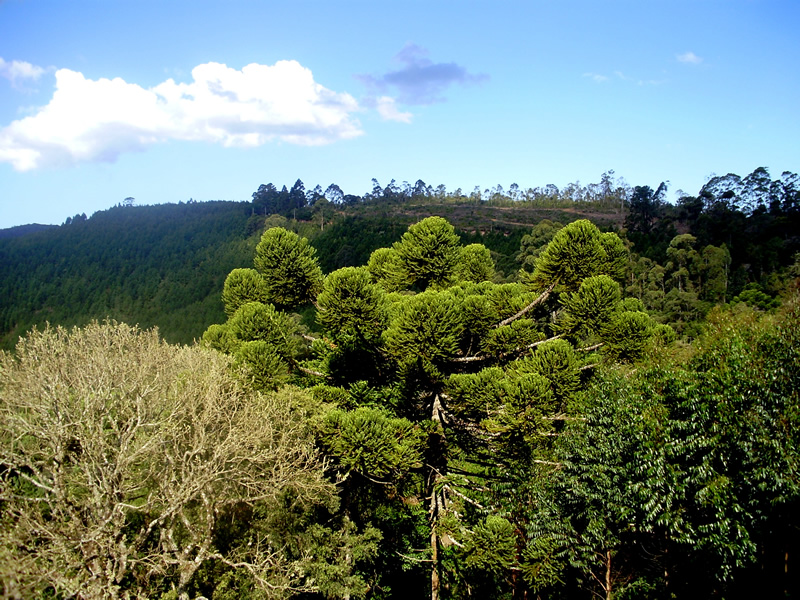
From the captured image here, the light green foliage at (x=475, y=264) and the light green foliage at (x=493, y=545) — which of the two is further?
the light green foliage at (x=475, y=264)

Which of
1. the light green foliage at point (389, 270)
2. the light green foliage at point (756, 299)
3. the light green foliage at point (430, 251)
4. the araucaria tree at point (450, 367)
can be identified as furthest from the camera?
the light green foliage at point (756, 299)

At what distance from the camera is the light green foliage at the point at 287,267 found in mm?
14562

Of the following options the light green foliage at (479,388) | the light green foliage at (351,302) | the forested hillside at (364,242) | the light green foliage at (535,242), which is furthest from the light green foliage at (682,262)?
the light green foliage at (351,302)

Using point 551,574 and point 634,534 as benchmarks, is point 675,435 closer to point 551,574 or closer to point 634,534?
point 634,534

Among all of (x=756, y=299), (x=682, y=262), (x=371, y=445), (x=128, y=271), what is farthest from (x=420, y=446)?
(x=128, y=271)

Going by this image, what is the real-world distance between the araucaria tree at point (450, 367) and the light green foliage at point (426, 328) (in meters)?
0.03

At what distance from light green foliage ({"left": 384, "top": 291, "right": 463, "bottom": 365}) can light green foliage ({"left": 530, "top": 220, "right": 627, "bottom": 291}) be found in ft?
13.6

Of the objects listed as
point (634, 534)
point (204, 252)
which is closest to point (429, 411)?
point (634, 534)

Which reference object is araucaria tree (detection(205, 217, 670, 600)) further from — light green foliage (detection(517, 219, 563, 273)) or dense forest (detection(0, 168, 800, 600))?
light green foliage (detection(517, 219, 563, 273))

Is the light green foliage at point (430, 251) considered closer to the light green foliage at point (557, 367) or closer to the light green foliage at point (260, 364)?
the light green foliage at point (557, 367)

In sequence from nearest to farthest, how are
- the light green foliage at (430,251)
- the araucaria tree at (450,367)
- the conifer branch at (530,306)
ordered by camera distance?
the araucaria tree at (450,367) → the conifer branch at (530,306) → the light green foliage at (430,251)

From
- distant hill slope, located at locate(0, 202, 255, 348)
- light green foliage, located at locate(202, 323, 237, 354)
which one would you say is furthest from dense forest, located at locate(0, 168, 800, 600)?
distant hill slope, located at locate(0, 202, 255, 348)

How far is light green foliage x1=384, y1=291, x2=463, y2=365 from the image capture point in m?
11.3

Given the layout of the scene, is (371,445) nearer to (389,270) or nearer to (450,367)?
(450,367)
